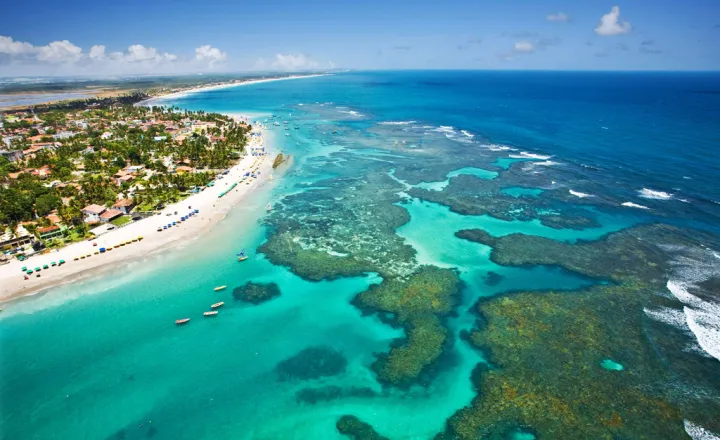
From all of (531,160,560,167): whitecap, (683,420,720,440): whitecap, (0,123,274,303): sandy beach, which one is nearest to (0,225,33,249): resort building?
(0,123,274,303): sandy beach

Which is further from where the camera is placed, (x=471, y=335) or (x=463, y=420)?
(x=471, y=335)

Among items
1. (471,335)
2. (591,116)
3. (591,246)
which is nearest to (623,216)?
(591,246)

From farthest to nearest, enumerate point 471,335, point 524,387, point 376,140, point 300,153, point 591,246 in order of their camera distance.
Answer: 1. point 376,140
2. point 300,153
3. point 591,246
4. point 471,335
5. point 524,387

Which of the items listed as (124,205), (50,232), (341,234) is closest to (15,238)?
(50,232)

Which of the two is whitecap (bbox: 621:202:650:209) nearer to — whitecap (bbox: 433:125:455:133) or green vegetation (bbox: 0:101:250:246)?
whitecap (bbox: 433:125:455:133)

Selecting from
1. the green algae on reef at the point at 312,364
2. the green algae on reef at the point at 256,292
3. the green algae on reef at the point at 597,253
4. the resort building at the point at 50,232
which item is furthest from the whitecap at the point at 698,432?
the resort building at the point at 50,232

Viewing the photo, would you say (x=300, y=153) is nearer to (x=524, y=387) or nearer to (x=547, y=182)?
(x=547, y=182)

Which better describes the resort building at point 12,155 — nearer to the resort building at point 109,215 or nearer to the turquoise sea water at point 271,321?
the resort building at point 109,215
